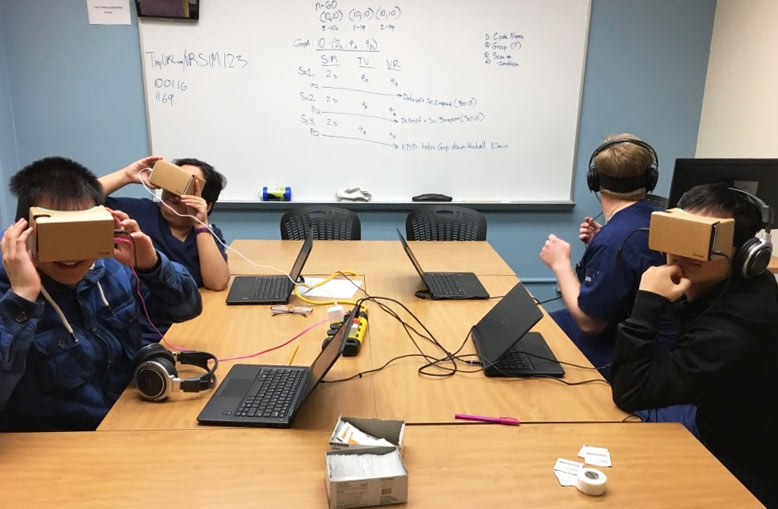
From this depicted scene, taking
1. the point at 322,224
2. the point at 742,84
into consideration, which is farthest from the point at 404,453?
the point at 742,84

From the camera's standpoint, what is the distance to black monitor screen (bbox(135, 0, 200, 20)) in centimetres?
314

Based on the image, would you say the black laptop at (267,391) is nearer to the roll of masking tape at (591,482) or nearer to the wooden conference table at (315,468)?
the wooden conference table at (315,468)

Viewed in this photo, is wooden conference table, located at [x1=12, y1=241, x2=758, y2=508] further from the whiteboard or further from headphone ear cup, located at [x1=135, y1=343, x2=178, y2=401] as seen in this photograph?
the whiteboard

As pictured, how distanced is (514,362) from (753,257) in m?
0.63

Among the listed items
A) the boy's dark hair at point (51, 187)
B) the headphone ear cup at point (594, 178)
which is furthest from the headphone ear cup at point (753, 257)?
the boy's dark hair at point (51, 187)

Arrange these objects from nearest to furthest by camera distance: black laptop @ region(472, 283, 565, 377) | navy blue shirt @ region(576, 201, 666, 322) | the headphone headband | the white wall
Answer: the headphone headband → black laptop @ region(472, 283, 565, 377) → navy blue shirt @ region(576, 201, 666, 322) → the white wall

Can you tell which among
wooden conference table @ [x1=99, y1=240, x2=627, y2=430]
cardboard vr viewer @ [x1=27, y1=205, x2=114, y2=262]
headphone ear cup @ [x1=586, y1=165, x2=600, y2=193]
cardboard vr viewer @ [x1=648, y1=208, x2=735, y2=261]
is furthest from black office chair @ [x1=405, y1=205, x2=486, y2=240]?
cardboard vr viewer @ [x1=27, y1=205, x2=114, y2=262]

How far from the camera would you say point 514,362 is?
158 centimetres

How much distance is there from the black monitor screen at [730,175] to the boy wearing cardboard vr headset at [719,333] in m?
0.75

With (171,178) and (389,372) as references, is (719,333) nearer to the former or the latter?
(389,372)

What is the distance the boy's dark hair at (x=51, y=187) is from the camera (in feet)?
4.32

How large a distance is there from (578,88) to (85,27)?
2910mm

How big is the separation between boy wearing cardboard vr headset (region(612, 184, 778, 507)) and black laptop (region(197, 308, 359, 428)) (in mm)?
705

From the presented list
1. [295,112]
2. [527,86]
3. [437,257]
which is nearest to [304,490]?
[437,257]
